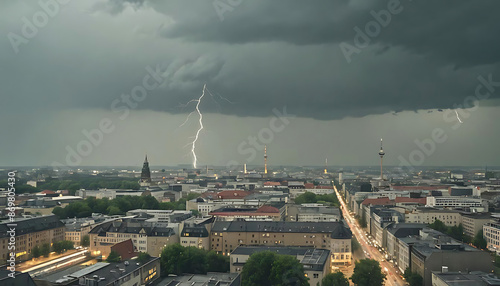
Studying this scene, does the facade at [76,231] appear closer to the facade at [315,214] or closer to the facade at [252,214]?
the facade at [252,214]

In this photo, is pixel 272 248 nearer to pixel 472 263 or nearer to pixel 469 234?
pixel 472 263

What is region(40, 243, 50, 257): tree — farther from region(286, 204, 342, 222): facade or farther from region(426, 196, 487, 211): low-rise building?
region(426, 196, 487, 211): low-rise building

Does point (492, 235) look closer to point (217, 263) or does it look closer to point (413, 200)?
point (217, 263)

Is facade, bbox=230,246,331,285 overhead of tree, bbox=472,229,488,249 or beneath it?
overhead

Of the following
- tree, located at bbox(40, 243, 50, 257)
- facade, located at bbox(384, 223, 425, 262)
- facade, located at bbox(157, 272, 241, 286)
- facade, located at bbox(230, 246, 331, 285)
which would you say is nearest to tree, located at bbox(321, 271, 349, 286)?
facade, located at bbox(230, 246, 331, 285)

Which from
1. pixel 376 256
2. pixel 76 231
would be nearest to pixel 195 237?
pixel 76 231
